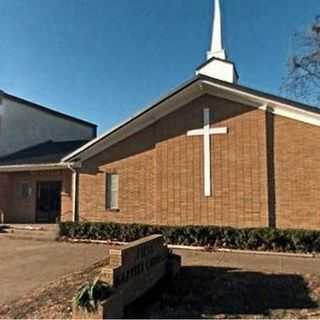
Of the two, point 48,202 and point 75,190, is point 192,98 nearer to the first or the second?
point 75,190

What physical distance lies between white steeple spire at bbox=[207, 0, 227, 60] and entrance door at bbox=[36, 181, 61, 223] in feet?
41.5

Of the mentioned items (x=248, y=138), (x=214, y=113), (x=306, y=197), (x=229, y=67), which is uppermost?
(x=229, y=67)

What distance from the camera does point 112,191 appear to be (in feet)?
63.3

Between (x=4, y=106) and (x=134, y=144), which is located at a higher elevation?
(x=4, y=106)

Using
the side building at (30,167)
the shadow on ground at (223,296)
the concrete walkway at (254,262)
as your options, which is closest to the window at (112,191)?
the side building at (30,167)

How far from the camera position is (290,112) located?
16.2 m

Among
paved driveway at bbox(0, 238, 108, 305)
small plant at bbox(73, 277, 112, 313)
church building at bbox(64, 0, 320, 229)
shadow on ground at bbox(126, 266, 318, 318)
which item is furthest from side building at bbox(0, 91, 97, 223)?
small plant at bbox(73, 277, 112, 313)

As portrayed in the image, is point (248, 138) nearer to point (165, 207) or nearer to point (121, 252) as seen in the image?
point (165, 207)

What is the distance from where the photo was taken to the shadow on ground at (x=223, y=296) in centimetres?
762

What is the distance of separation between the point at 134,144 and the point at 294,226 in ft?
24.1

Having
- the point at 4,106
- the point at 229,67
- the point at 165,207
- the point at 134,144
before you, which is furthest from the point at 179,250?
the point at 4,106

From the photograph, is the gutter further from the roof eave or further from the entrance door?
the entrance door

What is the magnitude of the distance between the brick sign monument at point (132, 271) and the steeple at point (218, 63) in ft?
52.4

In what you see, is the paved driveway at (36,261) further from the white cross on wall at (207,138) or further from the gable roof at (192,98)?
the gable roof at (192,98)
